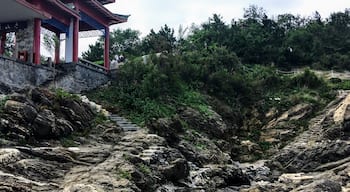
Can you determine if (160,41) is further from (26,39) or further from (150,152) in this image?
(150,152)

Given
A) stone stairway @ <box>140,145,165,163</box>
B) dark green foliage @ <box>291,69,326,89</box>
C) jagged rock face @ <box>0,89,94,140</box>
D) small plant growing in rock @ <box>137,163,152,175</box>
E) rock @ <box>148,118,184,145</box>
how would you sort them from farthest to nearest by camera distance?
dark green foliage @ <box>291,69,326,89</box>, rock @ <box>148,118,184,145</box>, stone stairway @ <box>140,145,165,163</box>, jagged rock face @ <box>0,89,94,140</box>, small plant growing in rock @ <box>137,163,152,175</box>

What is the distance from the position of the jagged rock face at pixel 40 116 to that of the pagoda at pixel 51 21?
18.6 ft

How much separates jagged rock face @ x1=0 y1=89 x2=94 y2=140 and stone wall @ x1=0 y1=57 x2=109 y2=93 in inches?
147

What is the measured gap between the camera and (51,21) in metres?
23.7

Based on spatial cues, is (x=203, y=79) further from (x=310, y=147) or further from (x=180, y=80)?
(x=310, y=147)

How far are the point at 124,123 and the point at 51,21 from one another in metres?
8.48

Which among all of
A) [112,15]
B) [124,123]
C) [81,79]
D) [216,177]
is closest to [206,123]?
[124,123]

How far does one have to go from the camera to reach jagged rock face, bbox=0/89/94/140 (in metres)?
12.7

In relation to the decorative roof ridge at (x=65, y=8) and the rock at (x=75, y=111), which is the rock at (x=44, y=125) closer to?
the rock at (x=75, y=111)

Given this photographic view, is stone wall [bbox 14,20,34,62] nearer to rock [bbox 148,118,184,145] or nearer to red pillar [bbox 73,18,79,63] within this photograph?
red pillar [bbox 73,18,79,63]

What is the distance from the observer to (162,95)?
21812 millimetres

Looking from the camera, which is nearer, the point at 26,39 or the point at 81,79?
the point at 26,39

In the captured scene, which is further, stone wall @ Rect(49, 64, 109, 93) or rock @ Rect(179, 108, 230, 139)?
stone wall @ Rect(49, 64, 109, 93)

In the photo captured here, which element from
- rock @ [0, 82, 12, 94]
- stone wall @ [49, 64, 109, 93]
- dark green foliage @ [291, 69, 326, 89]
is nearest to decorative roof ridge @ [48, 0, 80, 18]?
stone wall @ [49, 64, 109, 93]
